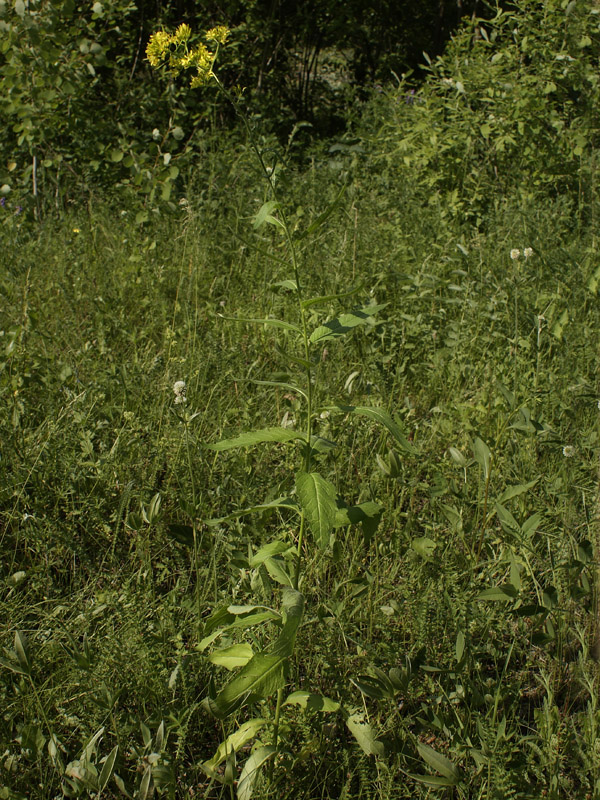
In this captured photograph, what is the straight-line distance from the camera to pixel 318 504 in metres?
1.25

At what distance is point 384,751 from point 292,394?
141 cm

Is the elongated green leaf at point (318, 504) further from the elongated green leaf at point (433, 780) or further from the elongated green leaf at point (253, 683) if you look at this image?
the elongated green leaf at point (433, 780)

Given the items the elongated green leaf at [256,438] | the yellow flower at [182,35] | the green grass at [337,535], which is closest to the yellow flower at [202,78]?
the yellow flower at [182,35]

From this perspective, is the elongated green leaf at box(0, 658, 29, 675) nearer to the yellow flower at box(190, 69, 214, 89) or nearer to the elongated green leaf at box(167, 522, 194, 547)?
the elongated green leaf at box(167, 522, 194, 547)

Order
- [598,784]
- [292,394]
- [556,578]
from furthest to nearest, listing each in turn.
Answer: [292,394], [556,578], [598,784]

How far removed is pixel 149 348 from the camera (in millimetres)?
2967

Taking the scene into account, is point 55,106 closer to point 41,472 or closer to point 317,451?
point 41,472

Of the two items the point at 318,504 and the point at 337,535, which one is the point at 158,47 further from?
the point at 337,535

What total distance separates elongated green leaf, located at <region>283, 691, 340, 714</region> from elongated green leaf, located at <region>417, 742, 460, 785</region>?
0.19m

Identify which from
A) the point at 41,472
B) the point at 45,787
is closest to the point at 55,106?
the point at 41,472

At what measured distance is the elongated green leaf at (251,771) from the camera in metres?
1.33

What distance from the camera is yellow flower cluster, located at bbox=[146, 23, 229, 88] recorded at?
143cm

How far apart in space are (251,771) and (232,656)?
0.72ft

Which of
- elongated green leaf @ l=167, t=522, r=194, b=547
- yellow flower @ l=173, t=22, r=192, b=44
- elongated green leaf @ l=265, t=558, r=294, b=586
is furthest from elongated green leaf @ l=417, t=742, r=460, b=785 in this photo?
yellow flower @ l=173, t=22, r=192, b=44
